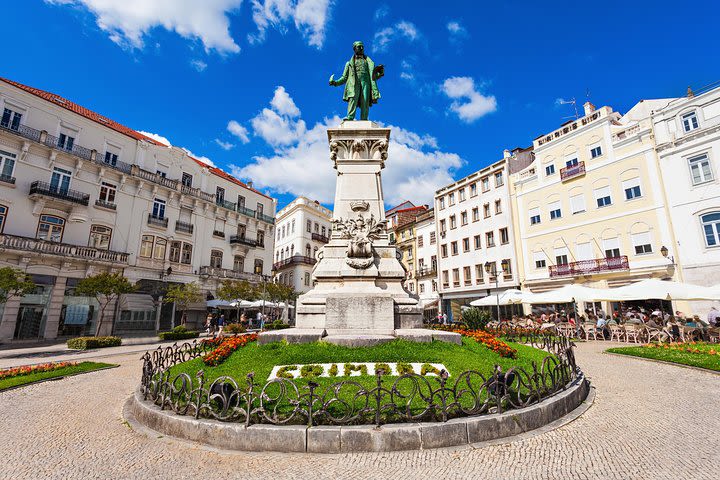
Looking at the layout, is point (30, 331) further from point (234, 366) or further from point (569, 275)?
point (569, 275)

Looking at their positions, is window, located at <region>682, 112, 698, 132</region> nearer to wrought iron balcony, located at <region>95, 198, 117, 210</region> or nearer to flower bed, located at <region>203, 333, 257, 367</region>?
flower bed, located at <region>203, 333, 257, 367</region>

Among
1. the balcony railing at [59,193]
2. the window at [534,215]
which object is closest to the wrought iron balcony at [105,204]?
the balcony railing at [59,193]

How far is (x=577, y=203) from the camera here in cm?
3011

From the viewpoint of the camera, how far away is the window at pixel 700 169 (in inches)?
909

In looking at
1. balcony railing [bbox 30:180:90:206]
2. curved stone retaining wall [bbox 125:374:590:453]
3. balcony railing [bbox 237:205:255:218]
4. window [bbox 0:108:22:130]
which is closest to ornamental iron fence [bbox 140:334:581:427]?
curved stone retaining wall [bbox 125:374:590:453]

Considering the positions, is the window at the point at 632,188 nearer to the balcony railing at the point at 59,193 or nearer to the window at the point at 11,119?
the balcony railing at the point at 59,193

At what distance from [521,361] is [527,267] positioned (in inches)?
1099

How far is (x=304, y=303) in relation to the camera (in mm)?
9156

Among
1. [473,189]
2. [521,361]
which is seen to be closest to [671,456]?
[521,361]

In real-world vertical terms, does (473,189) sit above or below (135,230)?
above

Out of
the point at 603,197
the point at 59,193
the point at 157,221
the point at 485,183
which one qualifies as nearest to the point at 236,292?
the point at 157,221

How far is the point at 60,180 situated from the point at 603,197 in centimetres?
4191

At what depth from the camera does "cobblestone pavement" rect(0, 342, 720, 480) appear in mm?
3680

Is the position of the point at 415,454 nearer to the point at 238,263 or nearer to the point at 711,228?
the point at 711,228
